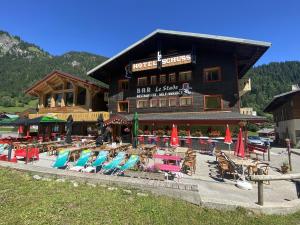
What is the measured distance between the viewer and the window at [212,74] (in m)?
20.9

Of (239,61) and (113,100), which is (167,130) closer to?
(113,100)

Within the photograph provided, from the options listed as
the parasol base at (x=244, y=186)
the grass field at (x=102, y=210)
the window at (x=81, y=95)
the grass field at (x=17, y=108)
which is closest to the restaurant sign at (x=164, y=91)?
the window at (x=81, y=95)

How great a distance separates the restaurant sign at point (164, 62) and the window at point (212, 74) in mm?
2315

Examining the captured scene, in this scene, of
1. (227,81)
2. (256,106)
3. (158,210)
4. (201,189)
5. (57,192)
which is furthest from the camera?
(256,106)

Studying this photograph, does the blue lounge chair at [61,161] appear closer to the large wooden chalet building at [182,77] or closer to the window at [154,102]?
the large wooden chalet building at [182,77]

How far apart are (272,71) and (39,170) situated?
393 feet

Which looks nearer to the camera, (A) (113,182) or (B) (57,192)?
(B) (57,192)

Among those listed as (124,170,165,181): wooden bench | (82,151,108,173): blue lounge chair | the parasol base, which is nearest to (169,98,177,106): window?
(82,151,108,173): blue lounge chair

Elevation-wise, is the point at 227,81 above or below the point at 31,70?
below

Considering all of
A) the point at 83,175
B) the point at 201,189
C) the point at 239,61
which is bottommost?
the point at 201,189

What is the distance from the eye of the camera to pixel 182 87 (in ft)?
72.3

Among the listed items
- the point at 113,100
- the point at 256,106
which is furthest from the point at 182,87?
the point at 256,106

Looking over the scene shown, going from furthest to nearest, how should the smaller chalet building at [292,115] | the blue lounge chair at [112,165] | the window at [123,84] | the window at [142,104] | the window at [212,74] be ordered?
1. the window at [123,84]
2. the smaller chalet building at [292,115]
3. the window at [142,104]
4. the window at [212,74]
5. the blue lounge chair at [112,165]

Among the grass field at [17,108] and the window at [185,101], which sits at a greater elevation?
the grass field at [17,108]
